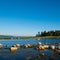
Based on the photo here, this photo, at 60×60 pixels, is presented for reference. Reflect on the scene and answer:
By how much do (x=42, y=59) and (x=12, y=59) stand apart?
22.6 ft

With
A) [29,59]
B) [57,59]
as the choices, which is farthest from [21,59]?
[57,59]

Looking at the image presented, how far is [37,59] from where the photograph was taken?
109 ft

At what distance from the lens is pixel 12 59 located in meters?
34.1

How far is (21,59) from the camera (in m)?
33.9

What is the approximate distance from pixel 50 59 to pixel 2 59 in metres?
11.1

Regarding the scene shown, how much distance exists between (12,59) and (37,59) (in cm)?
578

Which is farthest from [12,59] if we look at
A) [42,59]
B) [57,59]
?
[57,59]

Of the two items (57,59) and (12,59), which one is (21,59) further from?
(57,59)

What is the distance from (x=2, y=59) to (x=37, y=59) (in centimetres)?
824

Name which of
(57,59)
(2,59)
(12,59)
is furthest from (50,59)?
(2,59)

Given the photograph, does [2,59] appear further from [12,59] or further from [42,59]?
[42,59]

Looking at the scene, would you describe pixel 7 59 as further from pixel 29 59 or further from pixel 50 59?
pixel 50 59

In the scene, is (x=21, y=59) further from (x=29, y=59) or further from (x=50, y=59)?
(x=50, y=59)

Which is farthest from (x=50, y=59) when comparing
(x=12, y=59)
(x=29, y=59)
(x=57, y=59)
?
(x=12, y=59)
